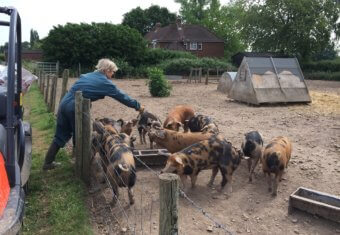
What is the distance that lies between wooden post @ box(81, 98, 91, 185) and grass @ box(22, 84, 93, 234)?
16 centimetres

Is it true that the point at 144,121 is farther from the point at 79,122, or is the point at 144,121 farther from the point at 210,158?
the point at 210,158

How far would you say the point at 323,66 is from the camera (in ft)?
124

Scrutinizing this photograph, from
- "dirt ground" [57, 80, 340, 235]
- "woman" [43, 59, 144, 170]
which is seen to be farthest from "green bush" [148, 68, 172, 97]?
"woman" [43, 59, 144, 170]

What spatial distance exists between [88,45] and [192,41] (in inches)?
858

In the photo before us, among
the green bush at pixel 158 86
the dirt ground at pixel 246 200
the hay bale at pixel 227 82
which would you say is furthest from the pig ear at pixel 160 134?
the hay bale at pixel 227 82

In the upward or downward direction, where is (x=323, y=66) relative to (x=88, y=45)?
downward

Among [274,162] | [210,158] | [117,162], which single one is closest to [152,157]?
[210,158]

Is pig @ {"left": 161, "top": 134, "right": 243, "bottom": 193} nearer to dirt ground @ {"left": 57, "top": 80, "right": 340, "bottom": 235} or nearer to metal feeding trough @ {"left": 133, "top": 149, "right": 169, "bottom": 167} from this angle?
dirt ground @ {"left": 57, "top": 80, "right": 340, "bottom": 235}

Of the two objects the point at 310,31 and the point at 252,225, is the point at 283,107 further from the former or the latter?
the point at 310,31

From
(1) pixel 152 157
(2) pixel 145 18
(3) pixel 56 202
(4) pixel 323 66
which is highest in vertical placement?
(2) pixel 145 18


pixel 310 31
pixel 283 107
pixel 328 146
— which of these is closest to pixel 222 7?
pixel 310 31

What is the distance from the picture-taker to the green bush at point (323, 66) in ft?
121

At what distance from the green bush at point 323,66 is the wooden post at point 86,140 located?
35129 millimetres

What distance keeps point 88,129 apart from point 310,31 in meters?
36.8
